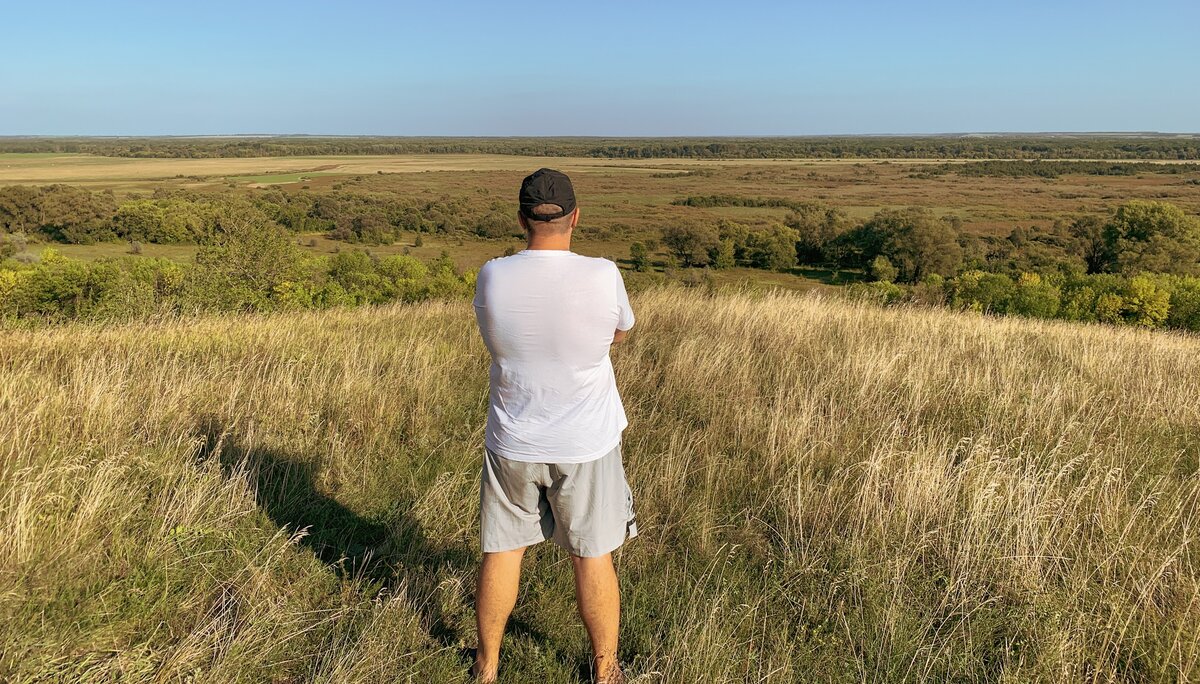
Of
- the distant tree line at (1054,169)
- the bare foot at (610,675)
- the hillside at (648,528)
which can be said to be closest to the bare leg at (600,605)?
the bare foot at (610,675)

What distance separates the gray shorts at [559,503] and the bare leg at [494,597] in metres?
0.05

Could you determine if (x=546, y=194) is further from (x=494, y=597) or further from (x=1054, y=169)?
(x=1054, y=169)

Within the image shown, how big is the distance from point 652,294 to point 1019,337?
5.37 metres

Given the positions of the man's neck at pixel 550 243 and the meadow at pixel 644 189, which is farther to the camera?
the meadow at pixel 644 189

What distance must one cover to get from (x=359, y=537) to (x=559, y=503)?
64.4 inches

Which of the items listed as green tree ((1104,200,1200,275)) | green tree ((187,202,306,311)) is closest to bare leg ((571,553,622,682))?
green tree ((187,202,306,311))

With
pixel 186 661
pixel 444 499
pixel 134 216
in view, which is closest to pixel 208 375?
pixel 444 499

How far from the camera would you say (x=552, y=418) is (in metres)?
2.02

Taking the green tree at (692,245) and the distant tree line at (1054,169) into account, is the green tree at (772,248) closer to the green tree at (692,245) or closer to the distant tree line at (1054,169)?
the green tree at (692,245)

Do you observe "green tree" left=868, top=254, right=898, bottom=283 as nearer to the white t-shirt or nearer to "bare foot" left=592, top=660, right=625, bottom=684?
"bare foot" left=592, top=660, right=625, bottom=684

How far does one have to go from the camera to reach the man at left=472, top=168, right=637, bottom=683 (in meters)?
1.95

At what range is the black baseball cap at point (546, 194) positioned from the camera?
1960mm

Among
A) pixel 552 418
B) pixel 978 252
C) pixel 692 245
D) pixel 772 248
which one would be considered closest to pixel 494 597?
pixel 552 418

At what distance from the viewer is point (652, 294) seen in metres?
10.9
